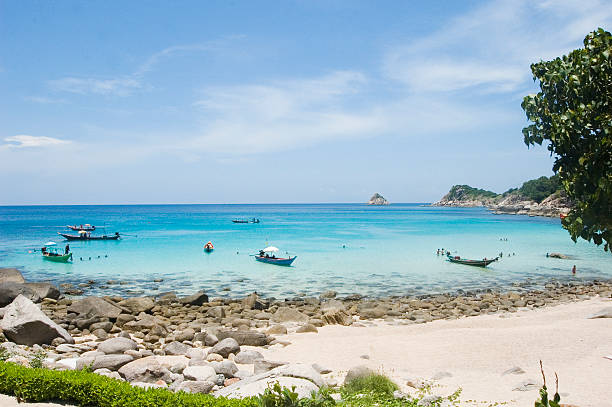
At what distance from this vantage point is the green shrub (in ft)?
35.1

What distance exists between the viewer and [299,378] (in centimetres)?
1024

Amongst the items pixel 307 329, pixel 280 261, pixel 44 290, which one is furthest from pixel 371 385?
pixel 280 261

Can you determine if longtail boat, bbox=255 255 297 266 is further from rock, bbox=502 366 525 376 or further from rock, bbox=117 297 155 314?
rock, bbox=502 366 525 376

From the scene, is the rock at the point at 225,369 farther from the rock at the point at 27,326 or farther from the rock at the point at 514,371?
the rock at the point at 514,371

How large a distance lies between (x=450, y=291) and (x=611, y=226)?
87.9 ft

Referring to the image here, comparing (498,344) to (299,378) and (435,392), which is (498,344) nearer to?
(435,392)

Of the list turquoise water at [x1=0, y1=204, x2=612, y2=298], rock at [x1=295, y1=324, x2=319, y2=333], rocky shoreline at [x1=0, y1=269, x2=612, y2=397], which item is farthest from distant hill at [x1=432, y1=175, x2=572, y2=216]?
rock at [x1=295, y1=324, x2=319, y2=333]

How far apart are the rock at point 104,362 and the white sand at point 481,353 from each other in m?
5.03

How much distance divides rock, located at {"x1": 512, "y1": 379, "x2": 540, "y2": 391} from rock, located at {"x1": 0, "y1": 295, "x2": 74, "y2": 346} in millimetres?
15476

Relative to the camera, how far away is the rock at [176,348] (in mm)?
16172

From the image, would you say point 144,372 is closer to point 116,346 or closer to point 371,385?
point 116,346

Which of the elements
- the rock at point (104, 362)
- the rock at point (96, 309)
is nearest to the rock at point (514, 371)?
the rock at point (104, 362)

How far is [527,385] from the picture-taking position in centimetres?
1138

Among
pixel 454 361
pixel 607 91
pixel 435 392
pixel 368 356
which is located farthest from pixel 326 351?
pixel 607 91
